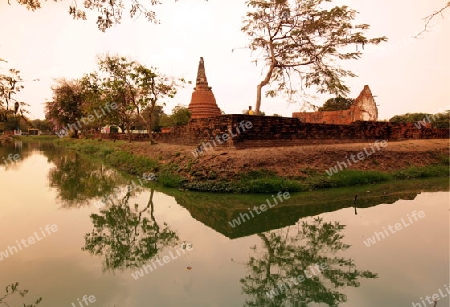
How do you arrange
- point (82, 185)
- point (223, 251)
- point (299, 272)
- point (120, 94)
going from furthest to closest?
point (120, 94) → point (82, 185) → point (223, 251) → point (299, 272)

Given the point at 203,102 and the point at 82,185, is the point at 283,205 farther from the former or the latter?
the point at 203,102

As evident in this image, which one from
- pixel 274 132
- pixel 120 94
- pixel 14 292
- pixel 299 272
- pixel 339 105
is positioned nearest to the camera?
pixel 14 292

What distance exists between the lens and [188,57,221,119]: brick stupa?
23734 millimetres

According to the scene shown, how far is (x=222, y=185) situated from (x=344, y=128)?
8.13 m

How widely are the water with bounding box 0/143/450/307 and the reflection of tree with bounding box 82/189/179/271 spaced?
0.06 feet

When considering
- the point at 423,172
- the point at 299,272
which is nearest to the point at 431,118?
the point at 423,172

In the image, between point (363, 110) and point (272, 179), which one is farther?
point (363, 110)

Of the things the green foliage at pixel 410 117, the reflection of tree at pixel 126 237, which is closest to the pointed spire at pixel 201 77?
the reflection of tree at pixel 126 237

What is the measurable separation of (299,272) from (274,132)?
7696 mm

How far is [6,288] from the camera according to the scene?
3.38 m

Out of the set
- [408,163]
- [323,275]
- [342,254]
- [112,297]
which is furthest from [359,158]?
[112,297]

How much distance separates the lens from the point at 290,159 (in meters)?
9.55

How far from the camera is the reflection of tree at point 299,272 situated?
3229 millimetres

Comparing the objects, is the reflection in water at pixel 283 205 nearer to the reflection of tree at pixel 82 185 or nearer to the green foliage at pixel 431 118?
the reflection of tree at pixel 82 185
